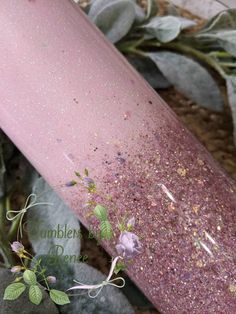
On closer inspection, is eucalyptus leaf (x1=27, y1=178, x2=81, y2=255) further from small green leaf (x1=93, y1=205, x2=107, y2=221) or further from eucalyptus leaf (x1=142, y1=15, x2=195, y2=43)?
eucalyptus leaf (x1=142, y1=15, x2=195, y2=43)

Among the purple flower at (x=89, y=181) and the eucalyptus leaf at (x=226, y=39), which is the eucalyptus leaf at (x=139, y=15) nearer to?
the eucalyptus leaf at (x=226, y=39)

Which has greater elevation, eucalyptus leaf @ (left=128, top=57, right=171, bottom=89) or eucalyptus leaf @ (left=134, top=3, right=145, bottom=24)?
eucalyptus leaf @ (left=134, top=3, right=145, bottom=24)

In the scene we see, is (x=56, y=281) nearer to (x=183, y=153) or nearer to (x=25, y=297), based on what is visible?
(x=25, y=297)

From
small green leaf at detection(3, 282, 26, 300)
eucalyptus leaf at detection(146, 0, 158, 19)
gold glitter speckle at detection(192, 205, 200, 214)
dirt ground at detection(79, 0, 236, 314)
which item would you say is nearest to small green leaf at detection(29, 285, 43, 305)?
small green leaf at detection(3, 282, 26, 300)

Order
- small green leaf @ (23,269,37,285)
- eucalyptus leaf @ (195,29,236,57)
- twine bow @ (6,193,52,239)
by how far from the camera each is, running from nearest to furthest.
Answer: small green leaf @ (23,269,37,285)
twine bow @ (6,193,52,239)
eucalyptus leaf @ (195,29,236,57)

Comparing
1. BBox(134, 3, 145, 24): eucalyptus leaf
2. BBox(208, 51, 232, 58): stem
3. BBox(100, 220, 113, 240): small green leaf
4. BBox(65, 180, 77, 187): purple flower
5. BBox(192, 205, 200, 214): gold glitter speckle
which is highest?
BBox(65, 180, 77, 187): purple flower

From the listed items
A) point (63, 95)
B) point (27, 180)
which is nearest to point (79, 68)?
point (63, 95)
